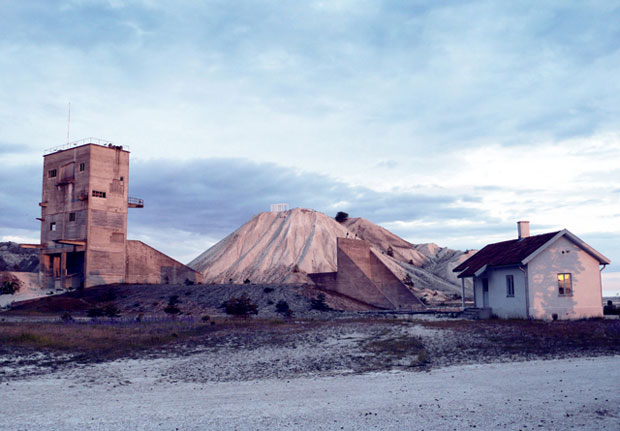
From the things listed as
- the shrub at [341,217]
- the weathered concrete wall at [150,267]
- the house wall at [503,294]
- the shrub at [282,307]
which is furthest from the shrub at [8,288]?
the shrub at [341,217]

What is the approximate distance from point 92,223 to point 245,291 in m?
26.9

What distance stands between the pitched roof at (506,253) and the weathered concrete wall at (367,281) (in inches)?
503

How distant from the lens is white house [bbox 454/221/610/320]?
2786 centimetres

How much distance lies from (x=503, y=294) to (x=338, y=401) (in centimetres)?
2245

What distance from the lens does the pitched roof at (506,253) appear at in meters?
28.6

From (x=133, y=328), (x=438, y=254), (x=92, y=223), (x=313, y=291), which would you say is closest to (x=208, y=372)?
(x=133, y=328)

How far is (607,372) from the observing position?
12688 mm

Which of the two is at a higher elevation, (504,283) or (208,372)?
(504,283)

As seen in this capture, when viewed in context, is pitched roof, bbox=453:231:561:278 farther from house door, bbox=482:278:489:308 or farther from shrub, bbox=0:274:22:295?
shrub, bbox=0:274:22:295

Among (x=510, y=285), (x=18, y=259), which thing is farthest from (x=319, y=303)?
(x=18, y=259)

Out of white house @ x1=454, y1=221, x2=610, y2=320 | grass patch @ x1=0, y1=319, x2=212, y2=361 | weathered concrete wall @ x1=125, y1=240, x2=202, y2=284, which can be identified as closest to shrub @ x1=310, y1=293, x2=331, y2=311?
white house @ x1=454, y1=221, x2=610, y2=320

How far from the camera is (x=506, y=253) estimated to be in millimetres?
31062

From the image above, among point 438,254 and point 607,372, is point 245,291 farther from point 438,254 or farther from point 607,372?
point 438,254

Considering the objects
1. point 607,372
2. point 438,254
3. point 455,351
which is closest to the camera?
point 607,372
